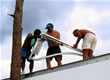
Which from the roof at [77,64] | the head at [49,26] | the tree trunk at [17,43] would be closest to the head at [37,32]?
the head at [49,26]

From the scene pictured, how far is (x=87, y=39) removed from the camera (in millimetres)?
4910

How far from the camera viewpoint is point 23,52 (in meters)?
5.44

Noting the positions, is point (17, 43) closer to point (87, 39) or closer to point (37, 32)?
point (37, 32)

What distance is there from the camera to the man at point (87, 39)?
4.82 meters

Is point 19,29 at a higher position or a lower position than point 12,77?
higher

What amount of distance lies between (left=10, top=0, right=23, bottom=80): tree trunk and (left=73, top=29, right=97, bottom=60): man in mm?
1283

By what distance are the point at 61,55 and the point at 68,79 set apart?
52.3 inches

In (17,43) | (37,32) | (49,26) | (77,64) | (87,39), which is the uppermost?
(49,26)

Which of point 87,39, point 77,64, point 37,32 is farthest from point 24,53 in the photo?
point 77,64

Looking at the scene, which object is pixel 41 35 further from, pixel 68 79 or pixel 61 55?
pixel 68 79

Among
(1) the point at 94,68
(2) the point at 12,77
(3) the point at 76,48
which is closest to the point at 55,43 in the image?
(3) the point at 76,48

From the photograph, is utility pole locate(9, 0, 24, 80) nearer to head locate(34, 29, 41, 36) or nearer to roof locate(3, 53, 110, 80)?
head locate(34, 29, 41, 36)

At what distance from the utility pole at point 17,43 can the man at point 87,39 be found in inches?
50.5

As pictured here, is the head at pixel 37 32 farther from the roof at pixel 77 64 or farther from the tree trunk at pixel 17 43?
the roof at pixel 77 64
